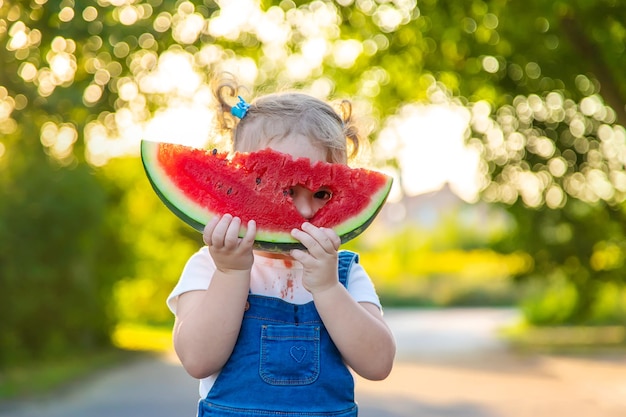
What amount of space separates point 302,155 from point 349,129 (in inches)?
12.2

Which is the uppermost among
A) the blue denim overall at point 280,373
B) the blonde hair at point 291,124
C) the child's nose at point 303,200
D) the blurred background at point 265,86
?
the blurred background at point 265,86

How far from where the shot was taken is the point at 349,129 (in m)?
2.97

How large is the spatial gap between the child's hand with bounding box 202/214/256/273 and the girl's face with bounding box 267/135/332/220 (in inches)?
11.6

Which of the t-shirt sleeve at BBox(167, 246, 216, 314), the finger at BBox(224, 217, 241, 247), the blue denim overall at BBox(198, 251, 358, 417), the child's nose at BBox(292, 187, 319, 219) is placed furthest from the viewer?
the child's nose at BBox(292, 187, 319, 219)

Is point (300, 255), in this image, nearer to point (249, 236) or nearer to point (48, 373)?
point (249, 236)

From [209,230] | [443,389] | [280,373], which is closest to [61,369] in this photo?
[443,389]

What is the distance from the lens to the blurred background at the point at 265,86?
364 inches

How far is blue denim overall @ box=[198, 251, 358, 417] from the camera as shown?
2.50 metres

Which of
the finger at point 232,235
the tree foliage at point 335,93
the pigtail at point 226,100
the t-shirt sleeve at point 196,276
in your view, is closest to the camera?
the finger at point 232,235

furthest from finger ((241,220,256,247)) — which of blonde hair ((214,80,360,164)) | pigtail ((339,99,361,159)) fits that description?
pigtail ((339,99,361,159))

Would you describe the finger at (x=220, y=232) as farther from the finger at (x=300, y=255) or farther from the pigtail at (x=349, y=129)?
the pigtail at (x=349, y=129)

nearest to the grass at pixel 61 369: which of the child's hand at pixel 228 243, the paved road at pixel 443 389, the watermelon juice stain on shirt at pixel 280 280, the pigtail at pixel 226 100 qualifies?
the paved road at pixel 443 389

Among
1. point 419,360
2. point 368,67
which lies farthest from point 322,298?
point 419,360

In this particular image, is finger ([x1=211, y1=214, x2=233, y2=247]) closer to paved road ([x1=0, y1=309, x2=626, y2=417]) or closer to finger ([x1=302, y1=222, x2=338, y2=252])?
finger ([x1=302, y1=222, x2=338, y2=252])
